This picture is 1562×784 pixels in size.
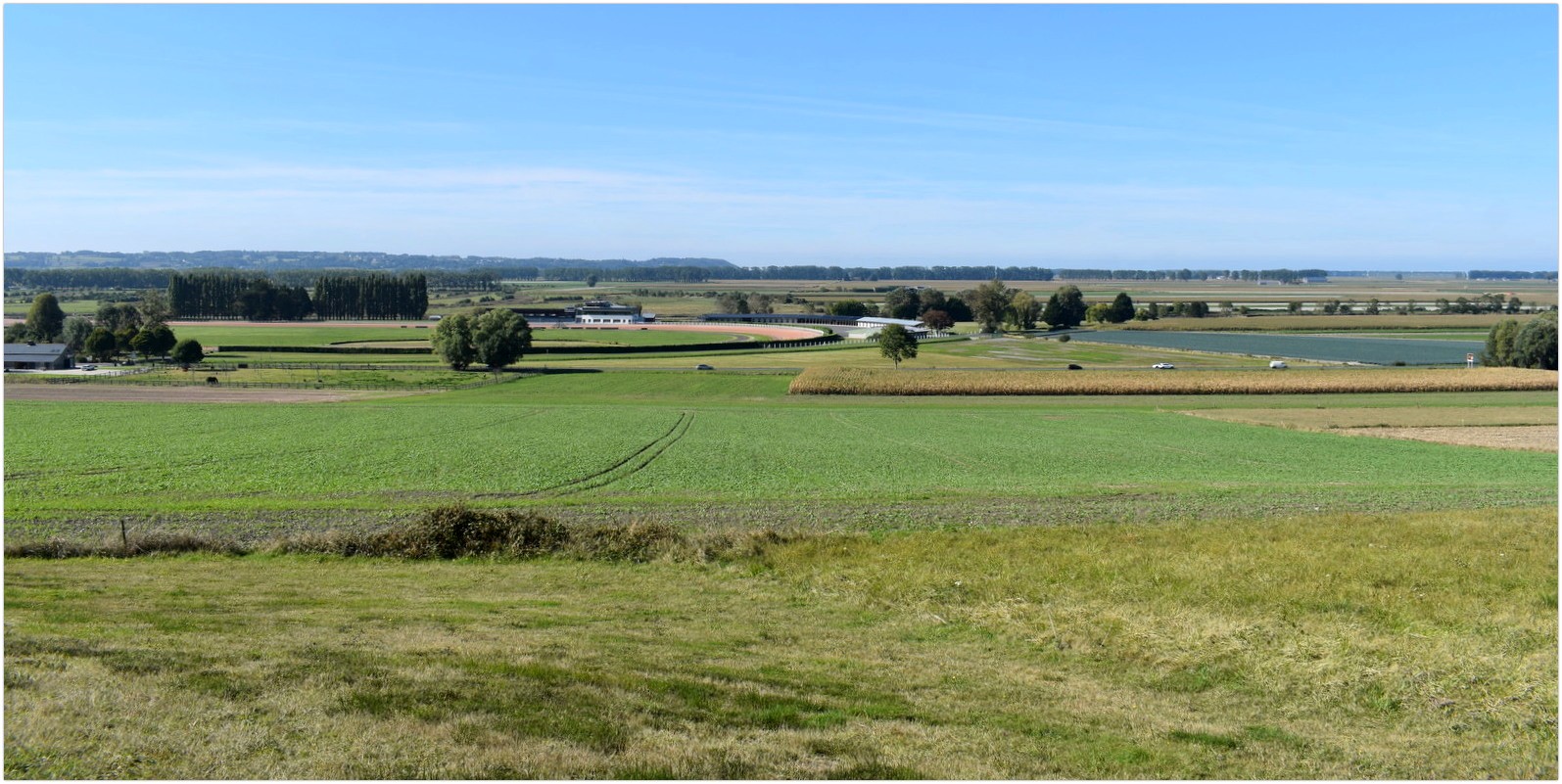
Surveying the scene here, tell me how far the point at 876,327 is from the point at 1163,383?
88.3 metres

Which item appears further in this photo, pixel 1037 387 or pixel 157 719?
pixel 1037 387

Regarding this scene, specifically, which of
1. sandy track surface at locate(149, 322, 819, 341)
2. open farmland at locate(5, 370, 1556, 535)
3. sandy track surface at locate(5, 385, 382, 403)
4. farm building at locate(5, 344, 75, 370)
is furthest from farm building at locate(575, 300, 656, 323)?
open farmland at locate(5, 370, 1556, 535)

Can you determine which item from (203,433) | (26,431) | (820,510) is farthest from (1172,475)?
(26,431)

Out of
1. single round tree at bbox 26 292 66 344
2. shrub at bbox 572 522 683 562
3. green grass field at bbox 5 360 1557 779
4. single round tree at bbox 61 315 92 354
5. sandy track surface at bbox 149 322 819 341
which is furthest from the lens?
sandy track surface at bbox 149 322 819 341

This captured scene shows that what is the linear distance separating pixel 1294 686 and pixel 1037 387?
64.7m

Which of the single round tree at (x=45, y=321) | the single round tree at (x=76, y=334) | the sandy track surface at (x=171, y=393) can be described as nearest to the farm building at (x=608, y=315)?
the single round tree at (x=45, y=321)

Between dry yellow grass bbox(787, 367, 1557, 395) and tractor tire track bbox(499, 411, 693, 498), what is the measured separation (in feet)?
96.7

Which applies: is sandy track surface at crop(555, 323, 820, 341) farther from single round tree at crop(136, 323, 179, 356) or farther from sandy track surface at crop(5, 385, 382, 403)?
sandy track surface at crop(5, 385, 382, 403)

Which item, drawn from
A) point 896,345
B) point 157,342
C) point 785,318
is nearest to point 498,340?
point 896,345

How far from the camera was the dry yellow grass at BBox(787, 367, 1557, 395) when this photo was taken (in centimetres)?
7675

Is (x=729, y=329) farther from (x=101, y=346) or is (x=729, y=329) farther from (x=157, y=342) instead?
(x=101, y=346)

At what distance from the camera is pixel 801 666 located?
1484 centimetres

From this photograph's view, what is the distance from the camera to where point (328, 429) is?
51000mm

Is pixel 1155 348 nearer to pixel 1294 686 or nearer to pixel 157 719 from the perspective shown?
pixel 1294 686
